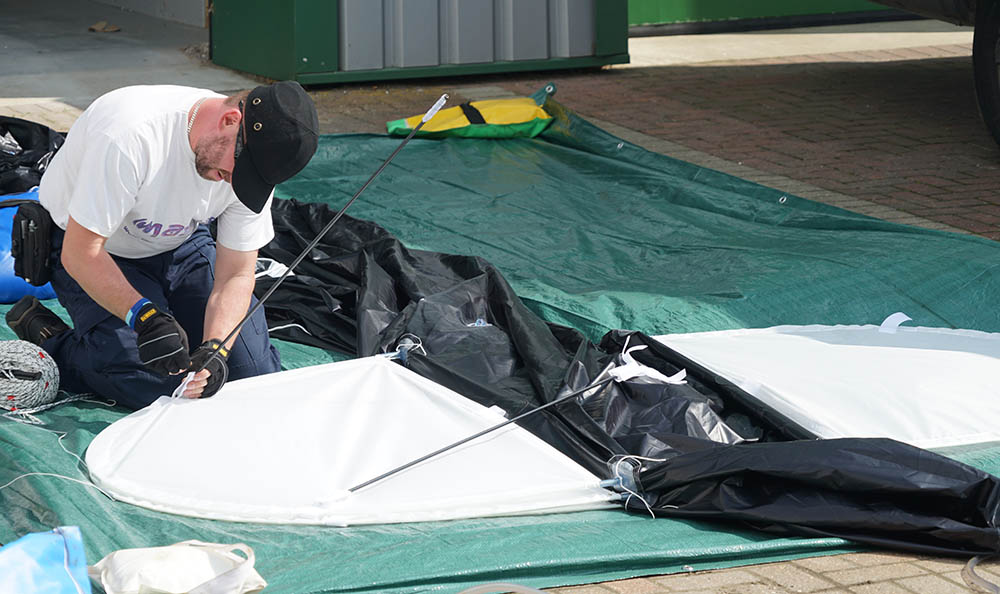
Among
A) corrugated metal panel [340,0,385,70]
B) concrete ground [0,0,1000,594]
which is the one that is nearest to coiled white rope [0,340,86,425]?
concrete ground [0,0,1000,594]

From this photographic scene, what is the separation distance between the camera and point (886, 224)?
4.69 meters

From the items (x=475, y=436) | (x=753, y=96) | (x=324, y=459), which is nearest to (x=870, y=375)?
(x=475, y=436)

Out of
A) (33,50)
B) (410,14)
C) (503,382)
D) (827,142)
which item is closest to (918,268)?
(503,382)

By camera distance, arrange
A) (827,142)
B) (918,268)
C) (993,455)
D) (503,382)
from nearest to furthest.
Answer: (993,455) → (503,382) → (918,268) → (827,142)

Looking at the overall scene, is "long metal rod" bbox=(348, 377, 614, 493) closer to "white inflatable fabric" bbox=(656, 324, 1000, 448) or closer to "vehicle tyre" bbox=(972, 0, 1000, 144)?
"white inflatable fabric" bbox=(656, 324, 1000, 448)

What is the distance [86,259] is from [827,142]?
469cm

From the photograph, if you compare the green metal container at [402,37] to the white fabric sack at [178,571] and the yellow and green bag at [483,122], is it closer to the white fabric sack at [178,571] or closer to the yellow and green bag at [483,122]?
the yellow and green bag at [483,122]

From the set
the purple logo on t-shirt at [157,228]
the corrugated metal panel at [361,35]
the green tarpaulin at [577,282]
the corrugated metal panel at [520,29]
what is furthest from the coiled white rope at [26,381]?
the corrugated metal panel at [520,29]

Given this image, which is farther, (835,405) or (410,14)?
(410,14)

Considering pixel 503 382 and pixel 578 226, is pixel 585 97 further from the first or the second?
pixel 503 382

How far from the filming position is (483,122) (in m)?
A: 6.24

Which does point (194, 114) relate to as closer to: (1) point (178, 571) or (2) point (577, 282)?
(1) point (178, 571)

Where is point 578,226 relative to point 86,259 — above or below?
below

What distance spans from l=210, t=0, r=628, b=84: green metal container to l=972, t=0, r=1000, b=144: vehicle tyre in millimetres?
2923
